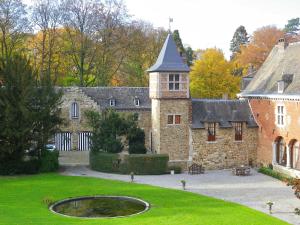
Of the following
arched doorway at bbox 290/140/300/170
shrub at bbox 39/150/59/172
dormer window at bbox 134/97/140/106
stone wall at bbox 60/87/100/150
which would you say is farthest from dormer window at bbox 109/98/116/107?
arched doorway at bbox 290/140/300/170

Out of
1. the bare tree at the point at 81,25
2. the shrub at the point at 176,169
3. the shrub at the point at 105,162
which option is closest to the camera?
the shrub at the point at 105,162

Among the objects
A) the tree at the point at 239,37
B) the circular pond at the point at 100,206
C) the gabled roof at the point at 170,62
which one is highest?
the tree at the point at 239,37

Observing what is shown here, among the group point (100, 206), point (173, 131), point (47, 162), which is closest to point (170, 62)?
point (173, 131)

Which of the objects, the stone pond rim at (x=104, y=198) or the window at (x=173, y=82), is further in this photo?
the window at (x=173, y=82)

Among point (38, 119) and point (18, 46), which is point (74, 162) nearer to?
point (38, 119)

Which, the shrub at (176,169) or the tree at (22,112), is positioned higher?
the tree at (22,112)

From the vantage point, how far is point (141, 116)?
46.2 metres

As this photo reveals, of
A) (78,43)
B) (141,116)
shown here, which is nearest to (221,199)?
(141,116)

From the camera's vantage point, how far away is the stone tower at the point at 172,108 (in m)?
37.2

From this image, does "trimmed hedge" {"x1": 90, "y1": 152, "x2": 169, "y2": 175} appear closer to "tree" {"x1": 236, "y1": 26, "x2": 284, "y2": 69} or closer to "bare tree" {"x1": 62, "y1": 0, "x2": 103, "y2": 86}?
"bare tree" {"x1": 62, "y1": 0, "x2": 103, "y2": 86}

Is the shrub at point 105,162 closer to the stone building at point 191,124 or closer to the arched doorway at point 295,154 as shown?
the stone building at point 191,124

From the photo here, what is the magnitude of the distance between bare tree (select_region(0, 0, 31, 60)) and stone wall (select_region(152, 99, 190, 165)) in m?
19.4

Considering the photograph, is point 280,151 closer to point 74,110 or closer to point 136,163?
point 136,163

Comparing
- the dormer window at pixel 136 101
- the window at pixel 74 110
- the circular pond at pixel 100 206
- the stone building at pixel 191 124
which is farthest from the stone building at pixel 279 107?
the window at pixel 74 110
